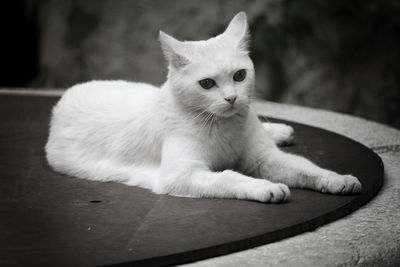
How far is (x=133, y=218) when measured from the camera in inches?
96.8

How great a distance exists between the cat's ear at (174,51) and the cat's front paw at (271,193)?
620 millimetres

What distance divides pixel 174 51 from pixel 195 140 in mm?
384

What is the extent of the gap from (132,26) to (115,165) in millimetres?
3620

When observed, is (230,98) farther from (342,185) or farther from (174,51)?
(342,185)

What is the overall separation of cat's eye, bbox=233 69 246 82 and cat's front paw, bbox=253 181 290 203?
0.48m

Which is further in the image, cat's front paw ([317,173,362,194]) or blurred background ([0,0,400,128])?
blurred background ([0,0,400,128])

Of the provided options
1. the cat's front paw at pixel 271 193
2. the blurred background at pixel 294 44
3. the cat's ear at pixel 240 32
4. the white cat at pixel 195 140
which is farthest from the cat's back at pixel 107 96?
the blurred background at pixel 294 44

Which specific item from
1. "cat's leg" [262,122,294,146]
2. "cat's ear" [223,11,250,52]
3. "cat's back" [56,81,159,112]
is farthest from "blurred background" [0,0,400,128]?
"cat's ear" [223,11,250,52]

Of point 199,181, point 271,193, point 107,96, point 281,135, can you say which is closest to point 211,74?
point 199,181

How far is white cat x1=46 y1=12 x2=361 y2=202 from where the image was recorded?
2.69 meters

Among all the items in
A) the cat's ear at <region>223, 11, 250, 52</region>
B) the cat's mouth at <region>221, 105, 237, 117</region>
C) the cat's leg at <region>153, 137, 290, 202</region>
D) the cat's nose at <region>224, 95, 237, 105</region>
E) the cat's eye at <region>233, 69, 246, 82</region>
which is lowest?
the cat's leg at <region>153, 137, 290, 202</region>

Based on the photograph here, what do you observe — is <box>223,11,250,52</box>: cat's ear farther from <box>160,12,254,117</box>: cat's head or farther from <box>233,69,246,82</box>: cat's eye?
<box>233,69,246,82</box>: cat's eye

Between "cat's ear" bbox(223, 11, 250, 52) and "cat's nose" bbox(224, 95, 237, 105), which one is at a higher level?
"cat's ear" bbox(223, 11, 250, 52)

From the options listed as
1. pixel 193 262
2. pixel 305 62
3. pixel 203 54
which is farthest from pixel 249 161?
pixel 305 62
